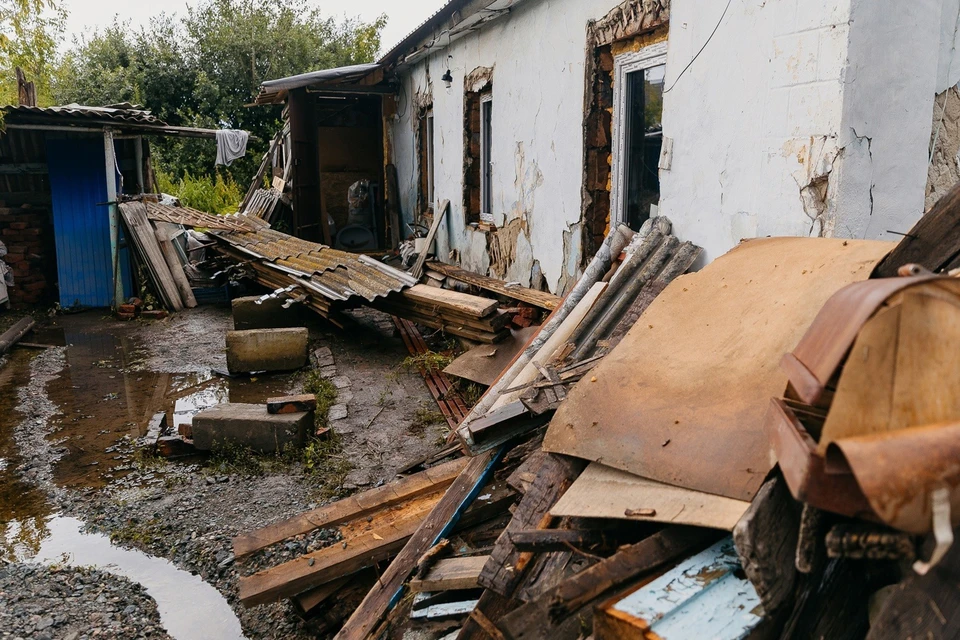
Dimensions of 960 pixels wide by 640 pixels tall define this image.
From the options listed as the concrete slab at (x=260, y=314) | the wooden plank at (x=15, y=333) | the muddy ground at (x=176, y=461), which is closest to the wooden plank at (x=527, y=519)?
the muddy ground at (x=176, y=461)

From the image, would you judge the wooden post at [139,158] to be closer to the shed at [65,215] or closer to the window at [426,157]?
the shed at [65,215]

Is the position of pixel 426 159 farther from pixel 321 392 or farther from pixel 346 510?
pixel 346 510

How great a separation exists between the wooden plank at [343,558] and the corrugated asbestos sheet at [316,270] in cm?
404

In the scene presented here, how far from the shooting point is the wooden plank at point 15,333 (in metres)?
8.02

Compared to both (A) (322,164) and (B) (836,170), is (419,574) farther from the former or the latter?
(A) (322,164)

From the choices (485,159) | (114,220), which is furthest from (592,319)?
(114,220)

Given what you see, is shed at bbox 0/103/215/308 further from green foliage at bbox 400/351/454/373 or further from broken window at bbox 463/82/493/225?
green foliage at bbox 400/351/454/373

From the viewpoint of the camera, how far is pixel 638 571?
1977 millimetres

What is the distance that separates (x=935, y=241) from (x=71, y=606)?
4.09 meters

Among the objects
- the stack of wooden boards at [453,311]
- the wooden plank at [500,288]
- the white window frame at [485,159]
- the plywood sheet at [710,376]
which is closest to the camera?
the plywood sheet at [710,376]

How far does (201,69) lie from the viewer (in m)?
20.8

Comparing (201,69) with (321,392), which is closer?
(321,392)

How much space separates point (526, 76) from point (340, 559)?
512 centimetres

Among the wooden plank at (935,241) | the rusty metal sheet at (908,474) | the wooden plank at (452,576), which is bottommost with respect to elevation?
the wooden plank at (452,576)
